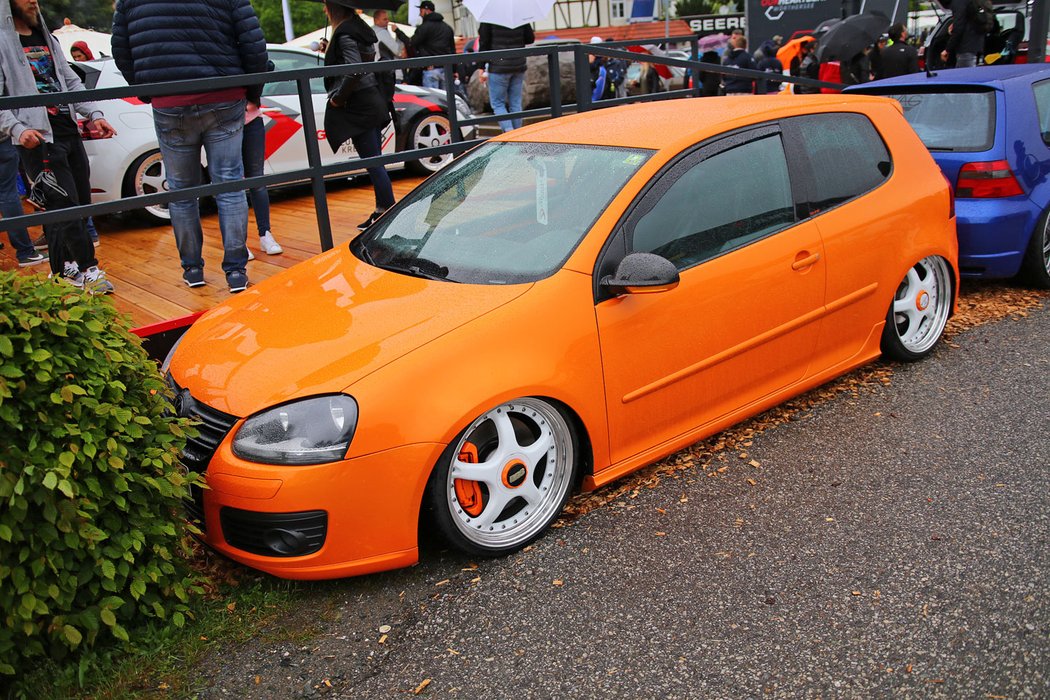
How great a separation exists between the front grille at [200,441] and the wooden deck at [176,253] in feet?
4.87

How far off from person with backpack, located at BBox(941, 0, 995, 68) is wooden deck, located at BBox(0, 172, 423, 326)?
7.51m

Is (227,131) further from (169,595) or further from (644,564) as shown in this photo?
(644,564)

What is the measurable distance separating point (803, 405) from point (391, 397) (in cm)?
247

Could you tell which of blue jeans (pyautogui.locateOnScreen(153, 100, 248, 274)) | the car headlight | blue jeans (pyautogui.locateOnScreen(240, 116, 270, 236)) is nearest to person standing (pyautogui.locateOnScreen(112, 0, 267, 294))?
blue jeans (pyautogui.locateOnScreen(153, 100, 248, 274))

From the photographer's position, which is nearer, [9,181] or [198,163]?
[198,163]

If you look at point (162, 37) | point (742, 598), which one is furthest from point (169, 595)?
point (162, 37)

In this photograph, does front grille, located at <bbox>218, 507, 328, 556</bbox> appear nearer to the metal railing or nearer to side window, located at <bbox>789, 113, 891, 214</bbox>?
the metal railing

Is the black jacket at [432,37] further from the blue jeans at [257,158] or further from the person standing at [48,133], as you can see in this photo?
the person standing at [48,133]

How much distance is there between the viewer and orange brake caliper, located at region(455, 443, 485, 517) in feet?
11.2

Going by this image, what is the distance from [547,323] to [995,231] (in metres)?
3.86

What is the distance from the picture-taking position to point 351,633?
316cm

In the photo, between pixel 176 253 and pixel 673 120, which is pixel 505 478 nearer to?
→ pixel 673 120

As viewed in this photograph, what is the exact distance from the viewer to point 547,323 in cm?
355

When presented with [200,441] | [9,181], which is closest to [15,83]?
[9,181]
